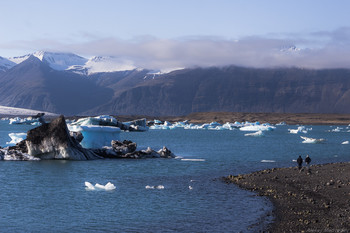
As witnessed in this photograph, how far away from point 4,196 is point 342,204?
16.1 meters

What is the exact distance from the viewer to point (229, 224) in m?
18.2

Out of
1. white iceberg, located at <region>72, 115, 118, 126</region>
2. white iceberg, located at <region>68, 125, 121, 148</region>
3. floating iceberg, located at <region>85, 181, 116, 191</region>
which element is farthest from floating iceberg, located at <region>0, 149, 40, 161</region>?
white iceberg, located at <region>72, 115, 118, 126</region>

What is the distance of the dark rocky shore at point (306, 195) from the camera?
17.4 metres

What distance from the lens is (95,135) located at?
44469mm

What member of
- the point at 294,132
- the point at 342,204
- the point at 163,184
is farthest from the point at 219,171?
the point at 294,132

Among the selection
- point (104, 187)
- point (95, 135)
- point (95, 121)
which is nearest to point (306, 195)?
point (104, 187)

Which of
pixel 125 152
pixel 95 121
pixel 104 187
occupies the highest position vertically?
pixel 95 121

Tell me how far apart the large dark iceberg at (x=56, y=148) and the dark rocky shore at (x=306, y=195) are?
13.9 meters

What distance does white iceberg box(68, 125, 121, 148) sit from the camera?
4384cm

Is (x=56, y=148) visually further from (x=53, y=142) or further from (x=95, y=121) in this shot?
(x=95, y=121)

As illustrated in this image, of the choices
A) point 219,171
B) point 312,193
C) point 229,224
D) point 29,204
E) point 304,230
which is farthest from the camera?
point 219,171

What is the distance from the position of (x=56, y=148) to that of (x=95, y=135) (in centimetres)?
743

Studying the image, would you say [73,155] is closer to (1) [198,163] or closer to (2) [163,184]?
(1) [198,163]

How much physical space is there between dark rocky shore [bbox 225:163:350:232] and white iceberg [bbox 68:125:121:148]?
58.9 feet
